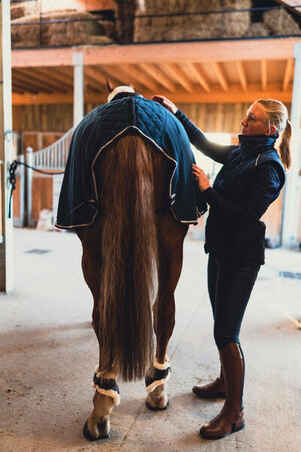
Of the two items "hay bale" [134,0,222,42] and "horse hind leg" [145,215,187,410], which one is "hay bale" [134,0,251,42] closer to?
"hay bale" [134,0,222,42]

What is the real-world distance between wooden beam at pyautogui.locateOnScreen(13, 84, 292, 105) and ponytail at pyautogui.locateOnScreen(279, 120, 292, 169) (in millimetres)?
7473

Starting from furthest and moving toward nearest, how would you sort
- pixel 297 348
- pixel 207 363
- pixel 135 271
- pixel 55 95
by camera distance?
pixel 55 95 → pixel 297 348 → pixel 207 363 → pixel 135 271

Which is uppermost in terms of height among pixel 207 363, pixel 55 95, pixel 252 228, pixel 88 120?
pixel 55 95

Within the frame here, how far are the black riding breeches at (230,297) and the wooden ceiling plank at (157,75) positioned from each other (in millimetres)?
5749

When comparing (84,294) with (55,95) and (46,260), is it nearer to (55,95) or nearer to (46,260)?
(46,260)

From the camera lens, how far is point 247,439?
1.43 metres

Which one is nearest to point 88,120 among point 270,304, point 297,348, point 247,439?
point 247,439

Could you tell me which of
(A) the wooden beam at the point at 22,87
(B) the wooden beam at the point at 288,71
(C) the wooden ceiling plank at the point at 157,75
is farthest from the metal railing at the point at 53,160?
(B) the wooden beam at the point at 288,71

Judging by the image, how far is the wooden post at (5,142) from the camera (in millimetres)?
2869

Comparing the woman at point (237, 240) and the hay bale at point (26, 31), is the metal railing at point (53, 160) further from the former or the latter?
the woman at point (237, 240)

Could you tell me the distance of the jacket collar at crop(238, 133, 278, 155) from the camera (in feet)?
4.69

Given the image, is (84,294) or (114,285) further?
(84,294)

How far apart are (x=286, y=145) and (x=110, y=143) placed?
80 cm

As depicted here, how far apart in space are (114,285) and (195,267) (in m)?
2.94
